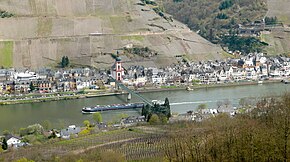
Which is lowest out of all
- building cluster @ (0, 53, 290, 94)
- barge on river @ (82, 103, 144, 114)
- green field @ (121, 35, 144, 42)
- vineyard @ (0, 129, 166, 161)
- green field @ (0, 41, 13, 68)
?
vineyard @ (0, 129, 166, 161)

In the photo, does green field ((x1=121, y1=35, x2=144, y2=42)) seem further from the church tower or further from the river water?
the river water

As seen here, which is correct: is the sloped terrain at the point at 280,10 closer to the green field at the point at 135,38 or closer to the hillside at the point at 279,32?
the hillside at the point at 279,32

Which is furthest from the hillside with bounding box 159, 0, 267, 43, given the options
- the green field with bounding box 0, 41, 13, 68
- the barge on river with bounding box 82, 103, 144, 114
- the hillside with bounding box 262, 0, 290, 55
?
the barge on river with bounding box 82, 103, 144, 114

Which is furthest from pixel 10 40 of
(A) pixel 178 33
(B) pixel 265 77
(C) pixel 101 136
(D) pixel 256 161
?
(D) pixel 256 161

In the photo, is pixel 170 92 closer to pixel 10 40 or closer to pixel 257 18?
pixel 10 40

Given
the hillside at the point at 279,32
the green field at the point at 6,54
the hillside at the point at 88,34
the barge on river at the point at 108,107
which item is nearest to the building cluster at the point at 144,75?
the green field at the point at 6,54

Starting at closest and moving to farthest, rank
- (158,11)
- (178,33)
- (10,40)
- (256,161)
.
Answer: (256,161) → (10,40) → (178,33) → (158,11)
